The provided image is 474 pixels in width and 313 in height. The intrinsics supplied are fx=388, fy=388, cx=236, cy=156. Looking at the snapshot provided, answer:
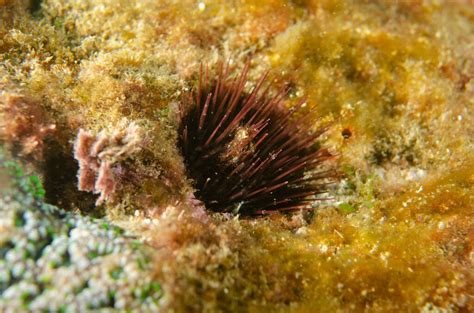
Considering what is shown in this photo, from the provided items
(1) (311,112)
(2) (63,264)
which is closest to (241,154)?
(1) (311,112)

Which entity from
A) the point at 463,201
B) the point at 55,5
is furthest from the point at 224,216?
the point at 55,5

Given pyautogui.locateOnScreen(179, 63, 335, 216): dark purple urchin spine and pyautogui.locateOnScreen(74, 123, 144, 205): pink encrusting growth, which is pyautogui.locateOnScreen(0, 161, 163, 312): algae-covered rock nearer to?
pyautogui.locateOnScreen(74, 123, 144, 205): pink encrusting growth

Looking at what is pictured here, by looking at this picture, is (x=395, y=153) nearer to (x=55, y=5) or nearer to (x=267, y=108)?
(x=267, y=108)

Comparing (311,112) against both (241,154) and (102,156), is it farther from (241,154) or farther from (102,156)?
(102,156)

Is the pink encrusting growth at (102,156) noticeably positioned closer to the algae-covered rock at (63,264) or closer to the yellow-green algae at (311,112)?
the yellow-green algae at (311,112)

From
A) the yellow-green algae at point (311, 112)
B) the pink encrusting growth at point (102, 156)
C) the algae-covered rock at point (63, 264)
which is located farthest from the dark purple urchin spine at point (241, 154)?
the algae-covered rock at point (63, 264)

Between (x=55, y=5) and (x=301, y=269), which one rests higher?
(x=55, y=5)
